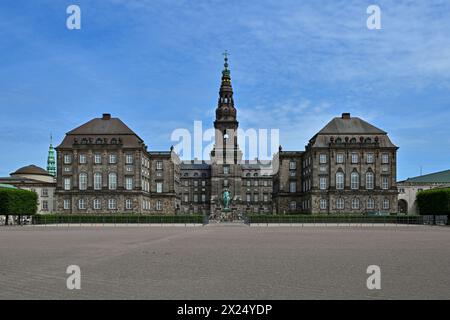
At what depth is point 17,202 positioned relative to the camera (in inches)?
2758

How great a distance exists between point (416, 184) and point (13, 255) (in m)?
89.0

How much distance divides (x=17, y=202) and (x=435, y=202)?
180ft

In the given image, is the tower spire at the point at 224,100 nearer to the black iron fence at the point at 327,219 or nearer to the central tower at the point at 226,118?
the central tower at the point at 226,118

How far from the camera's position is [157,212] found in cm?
9681

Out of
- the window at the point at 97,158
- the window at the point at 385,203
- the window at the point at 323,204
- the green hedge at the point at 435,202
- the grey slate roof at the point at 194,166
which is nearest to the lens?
the green hedge at the point at 435,202

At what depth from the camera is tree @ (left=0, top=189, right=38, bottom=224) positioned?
6806 centimetres

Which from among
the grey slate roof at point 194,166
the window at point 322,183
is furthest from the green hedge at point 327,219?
the grey slate roof at point 194,166

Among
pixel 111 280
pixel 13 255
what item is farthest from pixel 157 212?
pixel 111 280

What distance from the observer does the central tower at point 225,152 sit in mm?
119500

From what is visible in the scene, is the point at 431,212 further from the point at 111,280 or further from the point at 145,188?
the point at 111,280

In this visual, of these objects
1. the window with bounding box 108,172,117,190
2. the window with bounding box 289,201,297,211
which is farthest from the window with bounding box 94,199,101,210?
the window with bounding box 289,201,297,211

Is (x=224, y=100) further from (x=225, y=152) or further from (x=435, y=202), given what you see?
(x=435, y=202)

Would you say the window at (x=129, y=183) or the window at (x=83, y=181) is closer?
the window at (x=83, y=181)

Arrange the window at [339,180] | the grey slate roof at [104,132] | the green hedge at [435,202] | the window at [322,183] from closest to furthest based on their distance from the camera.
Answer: the green hedge at [435,202]
the window at [339,180]
the window at [322,183]
the grey slate roof at [104,132]
